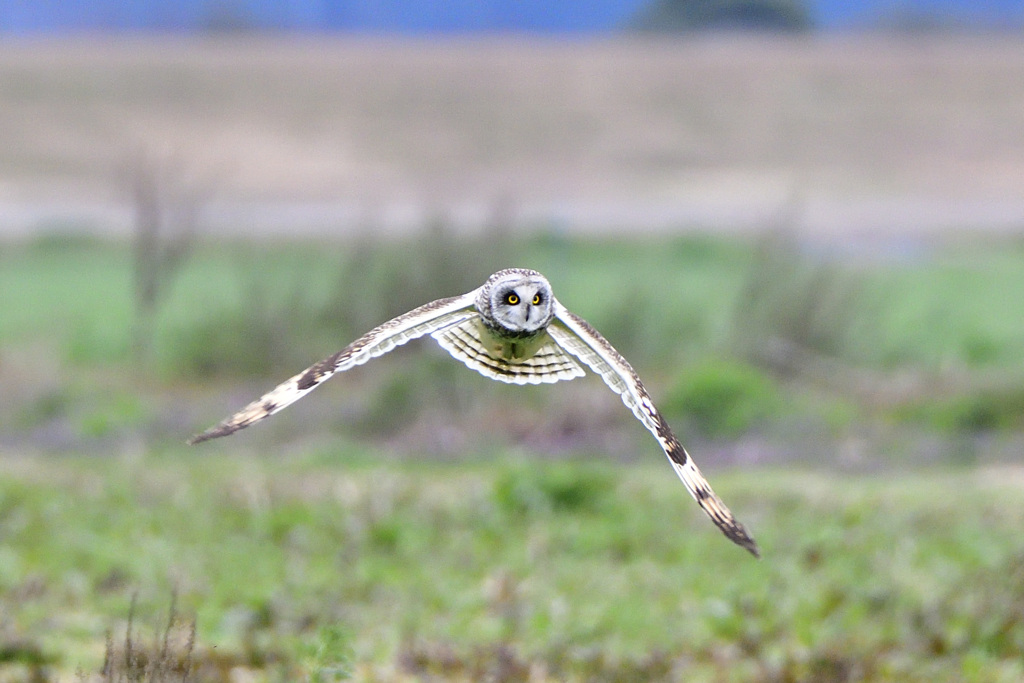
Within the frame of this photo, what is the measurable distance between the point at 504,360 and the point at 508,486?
13.4 feet

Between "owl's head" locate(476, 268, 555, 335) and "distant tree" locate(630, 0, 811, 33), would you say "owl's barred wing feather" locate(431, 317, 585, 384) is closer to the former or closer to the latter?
"owl's head" locate(476, 268, 555, 335)

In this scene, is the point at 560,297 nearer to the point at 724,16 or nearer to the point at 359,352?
the point at 359,352

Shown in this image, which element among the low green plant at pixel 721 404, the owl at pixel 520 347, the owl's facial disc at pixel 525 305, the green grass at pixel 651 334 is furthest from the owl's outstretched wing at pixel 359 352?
the low green plant at pixel 721 404

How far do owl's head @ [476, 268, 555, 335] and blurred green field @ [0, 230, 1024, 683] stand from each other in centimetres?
131

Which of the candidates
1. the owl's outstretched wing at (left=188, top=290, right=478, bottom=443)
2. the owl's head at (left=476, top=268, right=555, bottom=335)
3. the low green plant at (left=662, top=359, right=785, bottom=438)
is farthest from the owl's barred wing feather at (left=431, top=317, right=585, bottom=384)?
the low green plant at (left=662, top=359, right=785, bottom=438)

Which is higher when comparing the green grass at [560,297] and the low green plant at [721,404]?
the green grass at [560,297]

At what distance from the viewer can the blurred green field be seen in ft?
17.3

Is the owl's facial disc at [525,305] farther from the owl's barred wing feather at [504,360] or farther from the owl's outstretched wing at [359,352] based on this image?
the owl's barred wing feather at [504,360]

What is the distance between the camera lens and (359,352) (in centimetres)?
265

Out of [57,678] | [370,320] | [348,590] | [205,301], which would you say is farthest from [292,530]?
[205,301]

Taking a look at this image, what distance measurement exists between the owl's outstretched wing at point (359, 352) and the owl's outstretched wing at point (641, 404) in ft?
0.92

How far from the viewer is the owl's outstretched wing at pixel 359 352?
8.72 feet

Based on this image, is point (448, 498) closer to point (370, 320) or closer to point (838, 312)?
point (370, 320)

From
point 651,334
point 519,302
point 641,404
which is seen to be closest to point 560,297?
point 651,334
